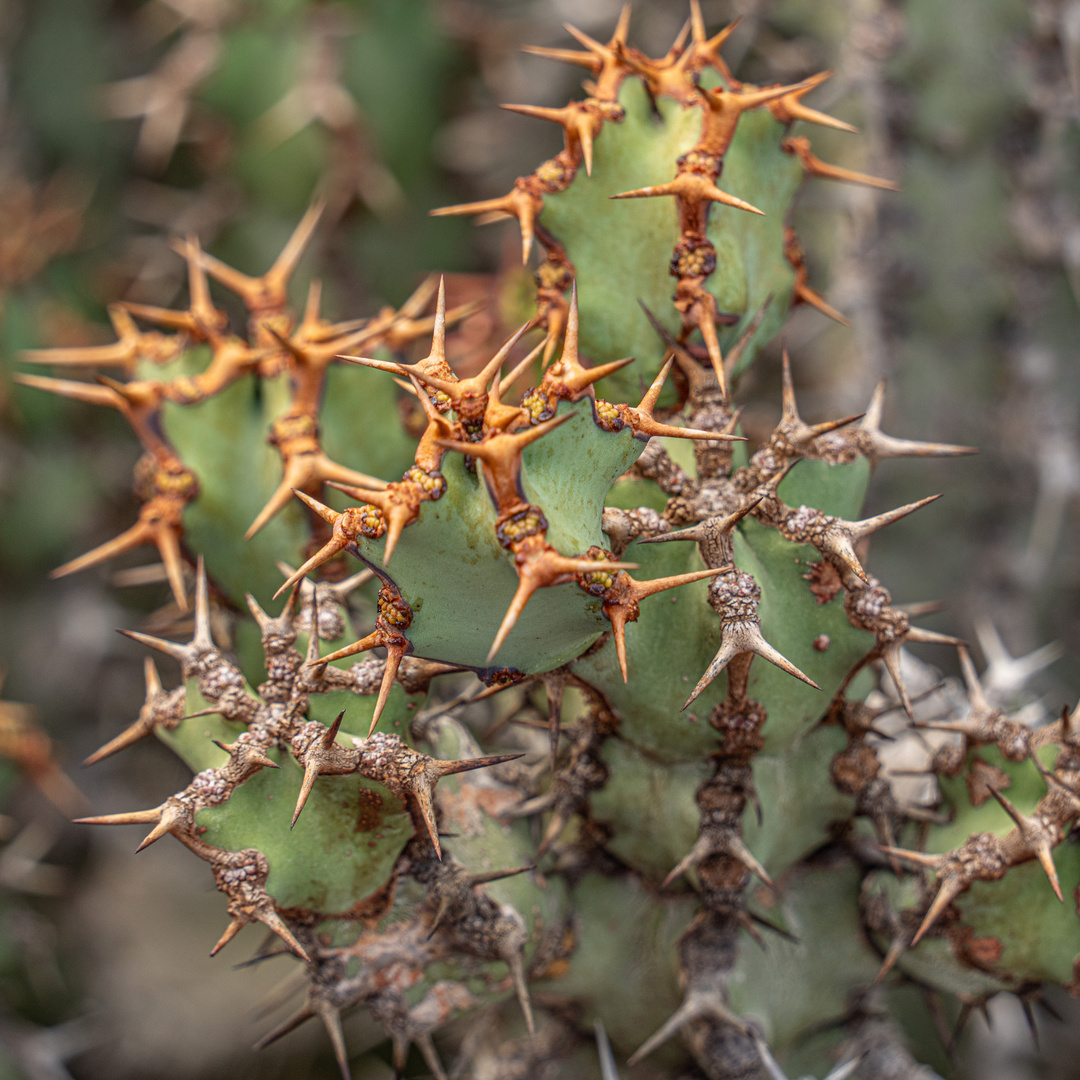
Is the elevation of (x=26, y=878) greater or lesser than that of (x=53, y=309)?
lesser

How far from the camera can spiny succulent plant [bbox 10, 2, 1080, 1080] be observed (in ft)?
2.32

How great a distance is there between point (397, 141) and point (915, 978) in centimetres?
145

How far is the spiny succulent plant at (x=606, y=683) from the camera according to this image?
71 centimetres

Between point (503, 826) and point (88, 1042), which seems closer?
point (503, 826)

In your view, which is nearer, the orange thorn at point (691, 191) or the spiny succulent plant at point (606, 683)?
the spiny succulent plant at point (606, 683)

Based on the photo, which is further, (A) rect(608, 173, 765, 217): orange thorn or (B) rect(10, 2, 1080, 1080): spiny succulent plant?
(A) rect(608, 173, 765, 217): orange thorn

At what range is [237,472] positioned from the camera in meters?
1.04

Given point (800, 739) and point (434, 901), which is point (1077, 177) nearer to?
point (800, 739)

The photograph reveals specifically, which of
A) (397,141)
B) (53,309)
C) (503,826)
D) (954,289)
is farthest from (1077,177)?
(53,309)

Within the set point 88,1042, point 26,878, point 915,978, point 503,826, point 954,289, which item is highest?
point 954,289

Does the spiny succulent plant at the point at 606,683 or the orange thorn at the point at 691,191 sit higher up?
the orange thorn at the point at 691,191

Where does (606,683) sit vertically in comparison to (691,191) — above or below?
below

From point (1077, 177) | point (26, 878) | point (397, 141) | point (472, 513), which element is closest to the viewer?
point (472, 513)

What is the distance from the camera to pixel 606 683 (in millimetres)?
824
